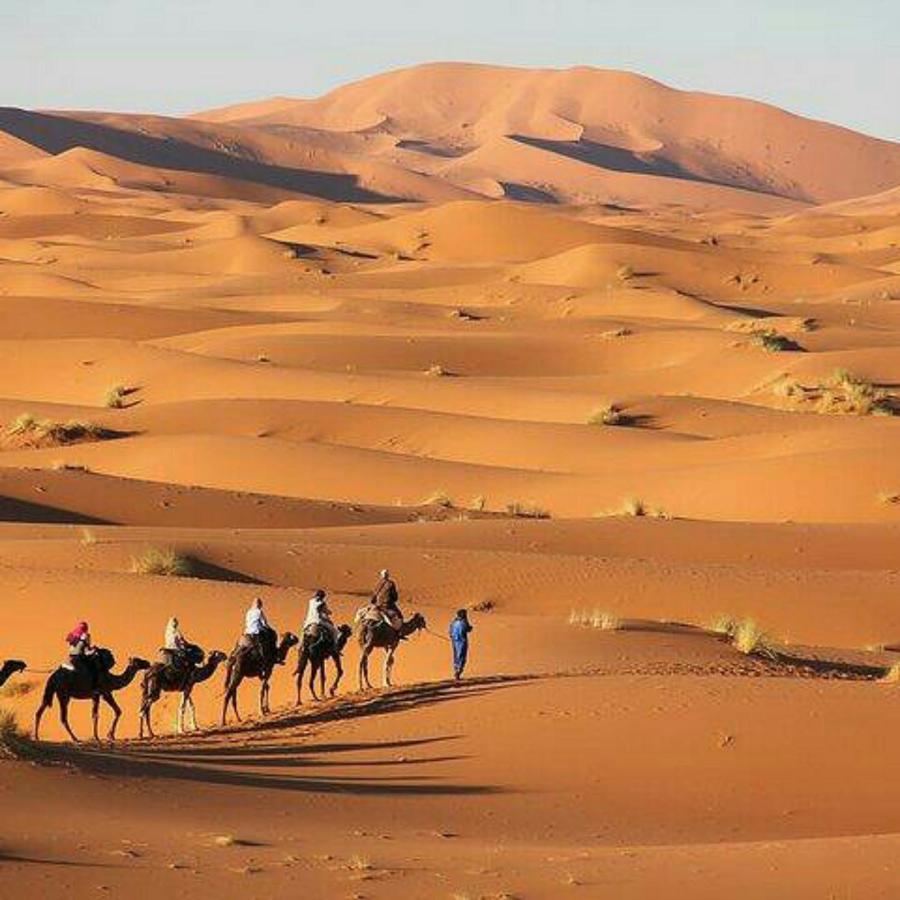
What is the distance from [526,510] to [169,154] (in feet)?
453

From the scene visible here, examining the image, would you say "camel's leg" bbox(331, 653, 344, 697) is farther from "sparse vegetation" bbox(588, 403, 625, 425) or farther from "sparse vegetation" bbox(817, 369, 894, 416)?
"sparse vegetation" bbox(817, 369, 894, 416)

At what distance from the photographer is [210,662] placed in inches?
727

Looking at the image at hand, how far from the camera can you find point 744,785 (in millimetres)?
15633

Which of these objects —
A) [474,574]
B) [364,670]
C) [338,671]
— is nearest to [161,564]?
[474,574]

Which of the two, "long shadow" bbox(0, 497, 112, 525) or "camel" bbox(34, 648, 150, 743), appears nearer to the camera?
"camel" bbox(34, 648, 150, 743)

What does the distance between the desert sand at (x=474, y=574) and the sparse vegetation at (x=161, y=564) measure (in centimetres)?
31

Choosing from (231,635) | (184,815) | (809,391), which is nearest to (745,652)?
(231,635)

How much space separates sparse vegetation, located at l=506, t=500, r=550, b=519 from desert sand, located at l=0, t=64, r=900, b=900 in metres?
0.10

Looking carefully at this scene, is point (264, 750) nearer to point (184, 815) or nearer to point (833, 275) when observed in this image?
point (184, 815)

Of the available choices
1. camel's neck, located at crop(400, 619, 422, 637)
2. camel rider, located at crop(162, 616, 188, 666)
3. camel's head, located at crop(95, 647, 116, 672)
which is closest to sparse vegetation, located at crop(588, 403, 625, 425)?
camel's neck, located at crop(400, 619, 422, 637)

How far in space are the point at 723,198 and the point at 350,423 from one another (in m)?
159

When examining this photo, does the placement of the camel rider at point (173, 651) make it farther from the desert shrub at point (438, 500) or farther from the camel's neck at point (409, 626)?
the desert shrub at point (438, 500)

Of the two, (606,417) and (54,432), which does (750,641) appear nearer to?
(606,417)

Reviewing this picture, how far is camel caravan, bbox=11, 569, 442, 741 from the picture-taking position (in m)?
17.2
